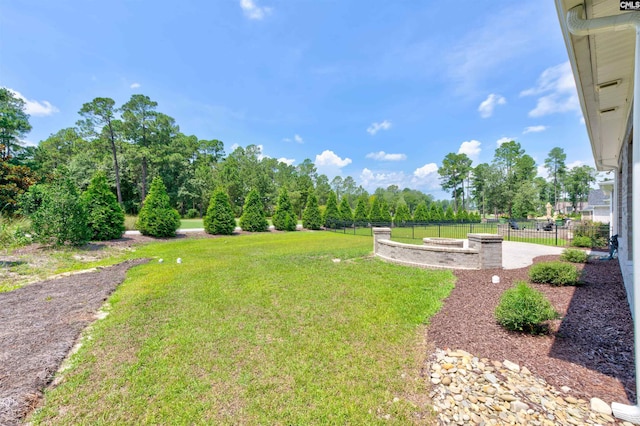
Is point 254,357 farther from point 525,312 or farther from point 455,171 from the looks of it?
point 455,171

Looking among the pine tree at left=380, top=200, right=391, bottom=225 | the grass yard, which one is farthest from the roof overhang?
the pine tree at left=380, top=200, right=391, bottom=225

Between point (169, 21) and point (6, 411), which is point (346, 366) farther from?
point (169, 21)

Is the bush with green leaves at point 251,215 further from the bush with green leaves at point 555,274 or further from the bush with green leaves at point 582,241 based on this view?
the bush with green leaves at point 582,241

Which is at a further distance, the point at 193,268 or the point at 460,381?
the point at 193,268

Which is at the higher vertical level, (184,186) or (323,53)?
(323,53)

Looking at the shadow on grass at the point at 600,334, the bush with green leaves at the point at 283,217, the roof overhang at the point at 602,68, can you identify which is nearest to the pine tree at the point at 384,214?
the bush with green leaves at the point at 283,217

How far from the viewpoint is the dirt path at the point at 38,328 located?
236 centimetres

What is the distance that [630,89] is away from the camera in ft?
12.1

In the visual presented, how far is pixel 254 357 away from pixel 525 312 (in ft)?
10.7

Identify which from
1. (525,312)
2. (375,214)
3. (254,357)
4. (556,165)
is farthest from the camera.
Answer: (556,165)

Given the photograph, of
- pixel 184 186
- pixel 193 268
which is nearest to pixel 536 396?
pixel 193 268

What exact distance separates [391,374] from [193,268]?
22.2 feet

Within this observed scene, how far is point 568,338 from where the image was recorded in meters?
3.07

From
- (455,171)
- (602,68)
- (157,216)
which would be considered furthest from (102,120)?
(455,171)
